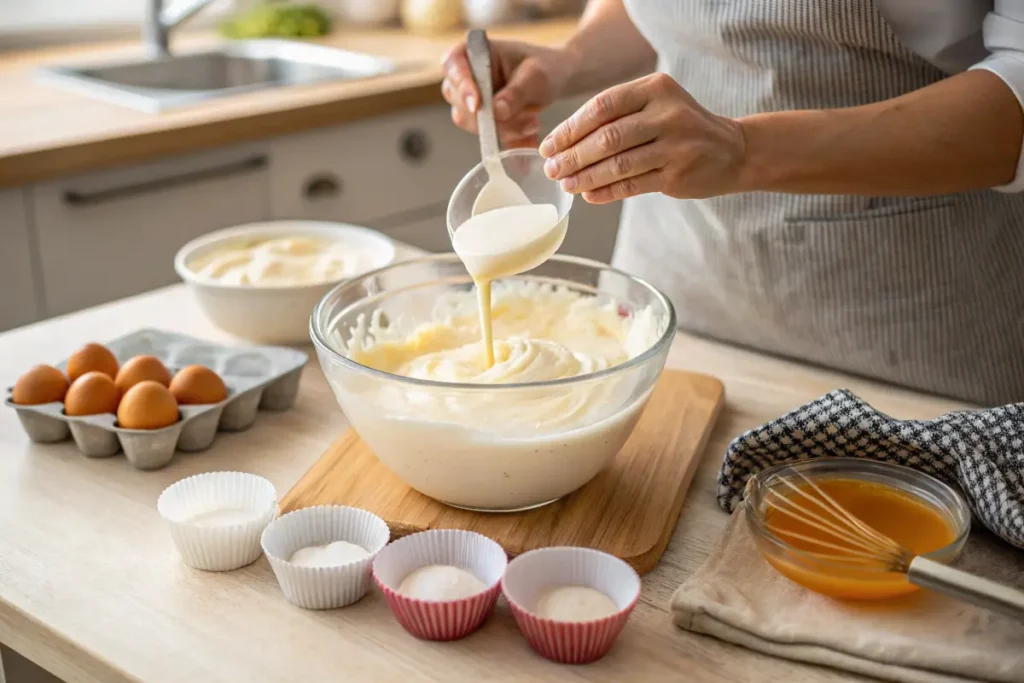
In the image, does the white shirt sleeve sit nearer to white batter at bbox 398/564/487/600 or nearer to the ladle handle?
the ladle handle

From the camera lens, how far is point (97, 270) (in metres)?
2.18

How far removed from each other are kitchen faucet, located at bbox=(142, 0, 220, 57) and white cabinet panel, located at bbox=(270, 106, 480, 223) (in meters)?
0.64

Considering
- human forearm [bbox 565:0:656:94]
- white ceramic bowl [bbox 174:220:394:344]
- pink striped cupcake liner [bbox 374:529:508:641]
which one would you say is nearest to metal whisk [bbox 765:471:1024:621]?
pink striped cupcake liner [bbox 374:529:508:641]

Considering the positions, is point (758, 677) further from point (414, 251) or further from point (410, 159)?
point (410, 159)

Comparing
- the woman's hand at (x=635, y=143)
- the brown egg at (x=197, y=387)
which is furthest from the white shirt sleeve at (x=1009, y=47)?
the brown egg at (x=197, y=387)

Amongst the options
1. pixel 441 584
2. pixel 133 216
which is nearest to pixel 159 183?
pixel 133 216

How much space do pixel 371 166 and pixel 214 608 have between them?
1.77 metres

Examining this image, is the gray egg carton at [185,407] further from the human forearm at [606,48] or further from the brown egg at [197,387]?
the human forearm at [606,48]

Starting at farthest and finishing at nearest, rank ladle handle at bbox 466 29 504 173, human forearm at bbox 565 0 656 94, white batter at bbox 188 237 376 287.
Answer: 1. human forearm at bbox 565 0 656 94
2. white batter at bbox 188 237 376 287
3. ladle handle at bbox 466 29 504 173

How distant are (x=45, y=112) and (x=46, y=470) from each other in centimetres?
138

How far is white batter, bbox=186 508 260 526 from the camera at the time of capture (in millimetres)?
970

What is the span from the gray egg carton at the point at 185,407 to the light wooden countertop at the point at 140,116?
859 mm

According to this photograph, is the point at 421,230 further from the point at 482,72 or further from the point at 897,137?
the point at 897,137

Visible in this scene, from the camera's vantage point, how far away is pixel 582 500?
1042 millimetres
